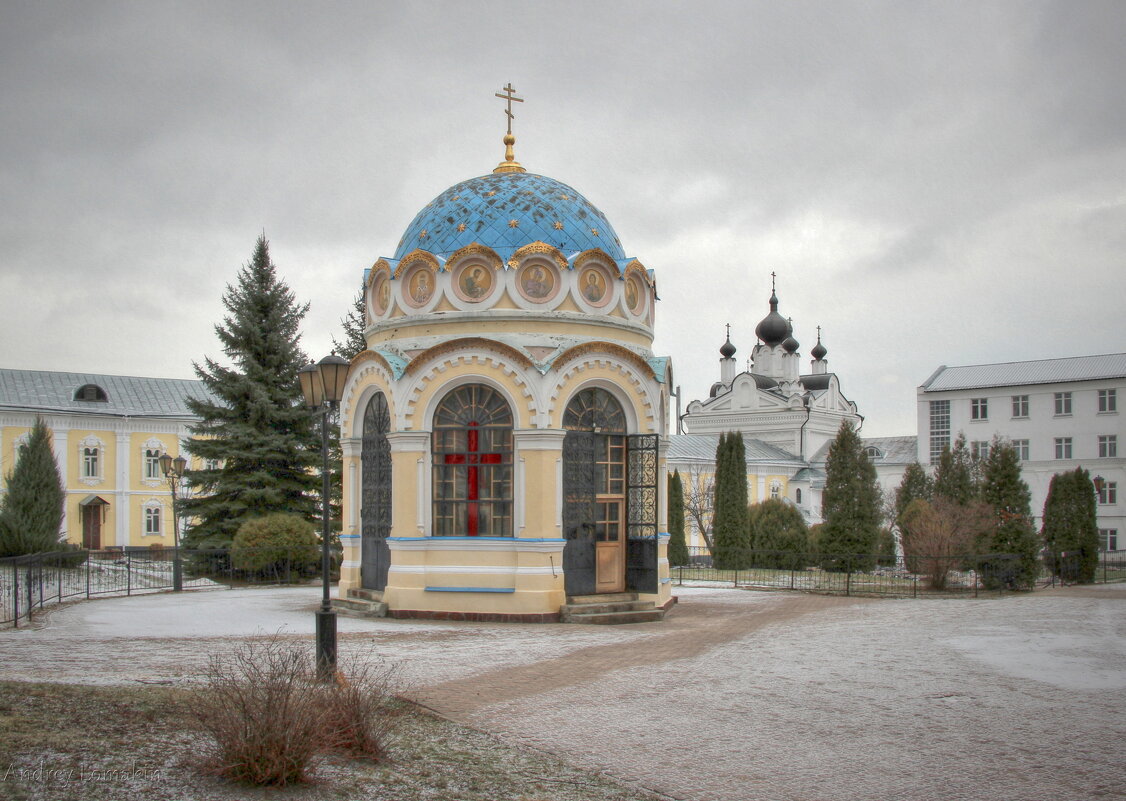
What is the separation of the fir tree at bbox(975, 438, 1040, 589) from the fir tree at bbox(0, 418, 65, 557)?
2399cm

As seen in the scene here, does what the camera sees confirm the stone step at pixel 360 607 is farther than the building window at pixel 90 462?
No

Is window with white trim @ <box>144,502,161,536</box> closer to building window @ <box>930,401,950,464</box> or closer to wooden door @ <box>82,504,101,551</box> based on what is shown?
wooden door @ <box>82,504,101,551</box>

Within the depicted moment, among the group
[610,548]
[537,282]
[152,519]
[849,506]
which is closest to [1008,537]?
[849,506]

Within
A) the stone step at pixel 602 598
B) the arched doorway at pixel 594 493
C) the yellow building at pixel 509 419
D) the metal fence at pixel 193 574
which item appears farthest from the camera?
the metal fence at pixel 193 574

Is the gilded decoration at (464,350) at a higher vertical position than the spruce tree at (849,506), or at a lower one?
higher

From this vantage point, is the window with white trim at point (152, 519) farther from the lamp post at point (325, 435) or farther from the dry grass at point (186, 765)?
the dry grass at point (186, 765)

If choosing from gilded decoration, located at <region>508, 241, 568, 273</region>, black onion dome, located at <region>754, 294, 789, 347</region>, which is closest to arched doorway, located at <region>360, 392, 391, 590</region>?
gilded decoration, located at <region>508, 241, 568, 273</region>

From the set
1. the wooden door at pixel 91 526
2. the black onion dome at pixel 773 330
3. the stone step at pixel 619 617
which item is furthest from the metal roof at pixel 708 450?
the stone step at pixel 619 617

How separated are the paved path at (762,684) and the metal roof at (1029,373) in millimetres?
42852

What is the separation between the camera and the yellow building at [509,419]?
670 inches

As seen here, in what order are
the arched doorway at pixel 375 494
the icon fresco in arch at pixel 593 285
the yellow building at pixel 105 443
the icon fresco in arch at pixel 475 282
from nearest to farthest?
the icon fresco in arch at pixel 475 282 < the icon fresco in arch at pixel 593 285 < the arched doorway at pixel 375 494 < the yellow building at pixel 105 443

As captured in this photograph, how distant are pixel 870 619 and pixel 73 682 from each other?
12208 millimetres

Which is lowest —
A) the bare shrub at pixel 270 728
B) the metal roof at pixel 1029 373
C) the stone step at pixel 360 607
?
the stone step at pixel 360 607

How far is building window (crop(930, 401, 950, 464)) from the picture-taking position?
61.1 meters
